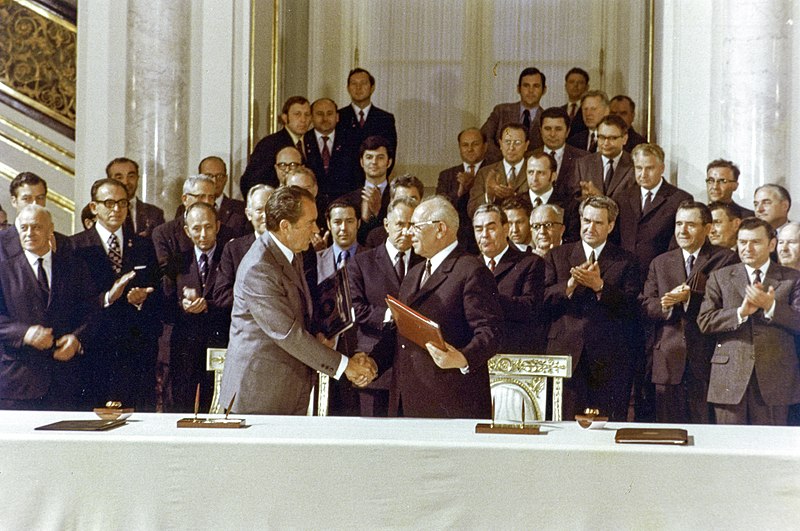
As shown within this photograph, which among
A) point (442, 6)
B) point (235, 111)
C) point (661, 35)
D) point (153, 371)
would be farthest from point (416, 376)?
point (442, 6)

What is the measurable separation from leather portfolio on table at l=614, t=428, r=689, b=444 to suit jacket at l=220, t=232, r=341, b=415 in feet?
4.70

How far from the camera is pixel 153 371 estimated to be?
686cm

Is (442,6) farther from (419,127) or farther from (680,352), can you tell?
(680,352)

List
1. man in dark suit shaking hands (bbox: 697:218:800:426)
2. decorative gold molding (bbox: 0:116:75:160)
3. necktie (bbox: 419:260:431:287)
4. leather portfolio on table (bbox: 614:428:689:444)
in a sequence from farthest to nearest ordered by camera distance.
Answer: decorative gold molding (bbox: 0:116:75:160)
man in dark suit shaking hands (bbox: 697:218:800:426)
necktie (bbox: 419:260:431:287)
leather portfolio on table (bbox: 614:428:689:444)

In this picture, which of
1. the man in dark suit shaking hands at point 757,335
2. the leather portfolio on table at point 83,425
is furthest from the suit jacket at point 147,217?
the man in dark suit shaking hands at point 757,335

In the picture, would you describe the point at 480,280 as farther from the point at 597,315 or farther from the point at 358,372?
the point at 597,315

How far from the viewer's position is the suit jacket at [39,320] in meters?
6.19

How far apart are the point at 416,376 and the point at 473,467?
137 cm

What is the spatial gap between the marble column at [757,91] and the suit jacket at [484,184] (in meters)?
1.32

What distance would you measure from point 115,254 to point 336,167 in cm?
181

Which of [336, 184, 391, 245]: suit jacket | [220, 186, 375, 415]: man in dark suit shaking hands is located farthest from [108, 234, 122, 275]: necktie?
[220, 186, 375, 415]: man in dark suit shaking hands

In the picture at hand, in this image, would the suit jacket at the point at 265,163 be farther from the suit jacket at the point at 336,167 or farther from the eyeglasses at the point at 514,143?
the eyeglasses at the point at 514,143

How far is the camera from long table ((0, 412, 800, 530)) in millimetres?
3523

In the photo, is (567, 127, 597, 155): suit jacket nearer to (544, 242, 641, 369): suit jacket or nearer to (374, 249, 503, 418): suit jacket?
(544, 242, 641, 369): suit jacket
